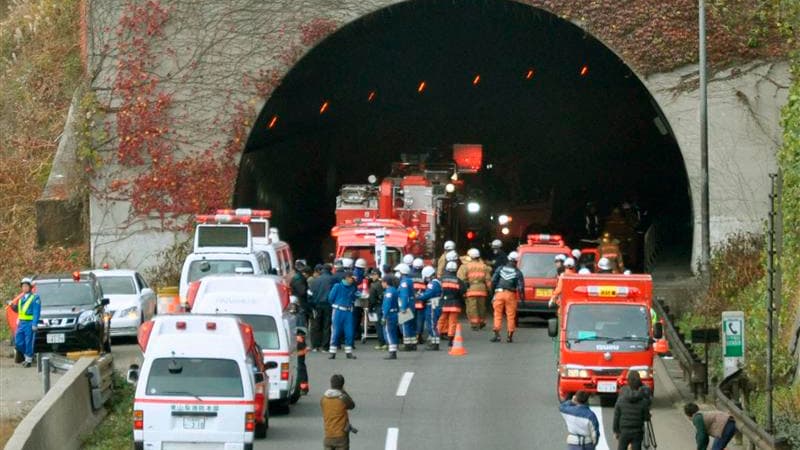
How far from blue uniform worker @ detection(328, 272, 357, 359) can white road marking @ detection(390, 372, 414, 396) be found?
7.41 feet

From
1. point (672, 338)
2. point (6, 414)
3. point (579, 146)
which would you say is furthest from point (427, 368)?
point (579, 146)

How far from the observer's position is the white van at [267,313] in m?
24.8

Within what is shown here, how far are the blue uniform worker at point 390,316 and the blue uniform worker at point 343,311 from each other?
73cm

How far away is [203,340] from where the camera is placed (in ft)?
69.2

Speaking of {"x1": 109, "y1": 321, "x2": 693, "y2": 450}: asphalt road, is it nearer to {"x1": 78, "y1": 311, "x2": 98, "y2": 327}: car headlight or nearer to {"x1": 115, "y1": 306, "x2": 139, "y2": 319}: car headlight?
{"x1": 115, "y1": 306, "x2": 139, "y2": 319}: car headlight

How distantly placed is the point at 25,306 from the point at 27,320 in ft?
1.29

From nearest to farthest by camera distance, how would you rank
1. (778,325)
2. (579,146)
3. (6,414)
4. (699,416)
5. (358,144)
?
1. (699,416)
2. (6,414)
3. (778,325)
4. (358,144)
5. (579,146)

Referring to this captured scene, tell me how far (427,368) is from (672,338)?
4641mm

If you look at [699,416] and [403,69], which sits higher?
[403,69]

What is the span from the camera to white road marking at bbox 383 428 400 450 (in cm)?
2280

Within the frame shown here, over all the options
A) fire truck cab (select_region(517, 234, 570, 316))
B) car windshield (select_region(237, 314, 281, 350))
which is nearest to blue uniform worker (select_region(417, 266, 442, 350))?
fire truck cab (select_region(517, 234, 570, 316))

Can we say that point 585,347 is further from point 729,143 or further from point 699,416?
point 729,143

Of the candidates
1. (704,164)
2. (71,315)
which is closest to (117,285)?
(71,315)

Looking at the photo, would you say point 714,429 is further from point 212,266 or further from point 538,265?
point 538,265
